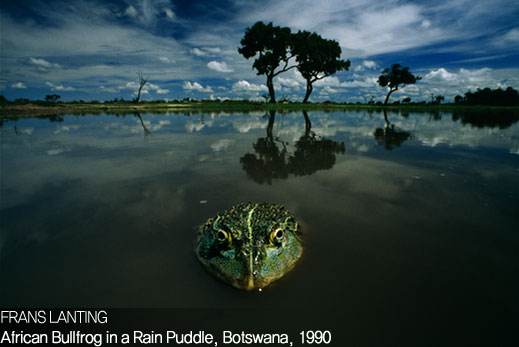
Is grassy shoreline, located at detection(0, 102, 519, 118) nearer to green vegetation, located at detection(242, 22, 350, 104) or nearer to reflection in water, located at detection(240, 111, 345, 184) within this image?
green vegetation, located at detection(242, 22, 350, 104)

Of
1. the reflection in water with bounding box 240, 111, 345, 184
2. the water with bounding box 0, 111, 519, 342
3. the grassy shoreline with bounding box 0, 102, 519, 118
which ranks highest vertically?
the grassy shoreline with bounding box 0, 102, 519, 118

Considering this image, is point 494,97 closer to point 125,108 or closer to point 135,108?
point 135,108

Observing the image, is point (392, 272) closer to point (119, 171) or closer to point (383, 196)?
point (383, 196)

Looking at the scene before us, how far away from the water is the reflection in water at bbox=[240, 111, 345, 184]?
89mm

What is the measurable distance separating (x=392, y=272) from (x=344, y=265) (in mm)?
540

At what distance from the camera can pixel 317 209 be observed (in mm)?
4266

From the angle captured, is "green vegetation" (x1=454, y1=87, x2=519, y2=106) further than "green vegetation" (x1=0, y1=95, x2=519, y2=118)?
Yes

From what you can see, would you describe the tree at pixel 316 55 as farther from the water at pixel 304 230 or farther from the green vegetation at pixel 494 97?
the green vegetation at pixel 494 97

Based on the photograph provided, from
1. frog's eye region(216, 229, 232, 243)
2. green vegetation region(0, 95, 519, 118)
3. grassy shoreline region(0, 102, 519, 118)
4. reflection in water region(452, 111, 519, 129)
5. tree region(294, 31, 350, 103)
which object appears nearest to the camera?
frog's eye region(216, 229, 232, 243)

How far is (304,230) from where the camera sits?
12.1 ft

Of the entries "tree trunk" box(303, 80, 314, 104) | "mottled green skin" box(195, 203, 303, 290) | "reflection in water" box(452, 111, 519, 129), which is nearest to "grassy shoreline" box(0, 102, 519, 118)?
"tree trunk" box(303, 80, 314, 104)

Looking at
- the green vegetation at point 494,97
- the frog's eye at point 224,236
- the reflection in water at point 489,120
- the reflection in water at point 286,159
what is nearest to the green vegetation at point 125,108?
the reflection in water at point 489,120

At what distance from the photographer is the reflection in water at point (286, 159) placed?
244 inches

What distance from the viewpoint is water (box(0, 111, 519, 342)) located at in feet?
7.78
